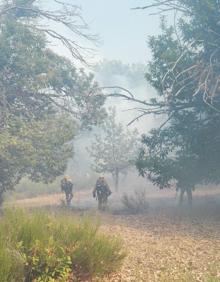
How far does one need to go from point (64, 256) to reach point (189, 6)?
11148mm

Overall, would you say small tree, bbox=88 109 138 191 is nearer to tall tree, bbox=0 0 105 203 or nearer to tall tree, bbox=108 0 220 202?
tall tree, bbox=0 0 105 203

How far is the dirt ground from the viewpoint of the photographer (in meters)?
6.57

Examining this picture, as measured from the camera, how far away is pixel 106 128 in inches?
1287

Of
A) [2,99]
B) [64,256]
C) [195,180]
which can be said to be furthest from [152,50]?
[64,256]

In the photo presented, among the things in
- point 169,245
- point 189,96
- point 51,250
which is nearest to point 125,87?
point 189,96

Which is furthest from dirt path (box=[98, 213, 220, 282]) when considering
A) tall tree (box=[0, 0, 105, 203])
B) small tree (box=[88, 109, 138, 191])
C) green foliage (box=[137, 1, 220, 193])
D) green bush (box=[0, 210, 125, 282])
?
small tree (box=[88, 109, 138, 191])

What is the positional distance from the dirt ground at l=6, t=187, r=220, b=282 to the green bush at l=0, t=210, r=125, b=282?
1.31ft

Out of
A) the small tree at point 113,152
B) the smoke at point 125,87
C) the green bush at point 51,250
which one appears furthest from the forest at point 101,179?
the smoke at point 125,87

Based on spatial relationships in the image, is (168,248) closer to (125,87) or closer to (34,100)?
(34,100)

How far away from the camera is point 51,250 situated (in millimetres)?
5496

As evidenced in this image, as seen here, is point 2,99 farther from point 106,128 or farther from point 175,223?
point 106,128

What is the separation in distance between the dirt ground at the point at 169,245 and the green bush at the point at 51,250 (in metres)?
0.40

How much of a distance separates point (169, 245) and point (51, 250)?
4154 millimetres

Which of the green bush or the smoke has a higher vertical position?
the smoke
